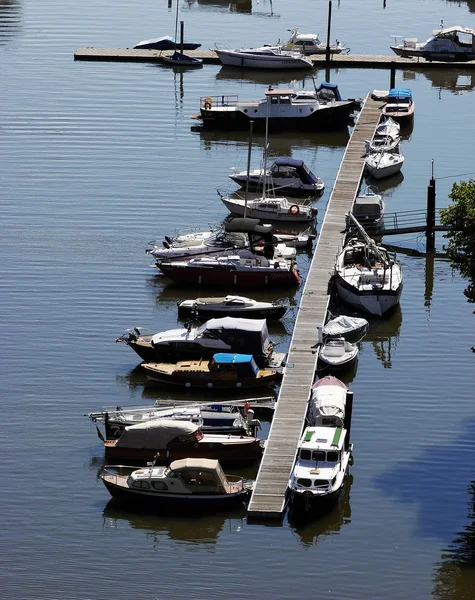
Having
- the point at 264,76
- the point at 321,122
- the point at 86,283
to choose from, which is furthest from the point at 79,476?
the point at 264,76

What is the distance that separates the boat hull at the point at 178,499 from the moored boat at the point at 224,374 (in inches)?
370

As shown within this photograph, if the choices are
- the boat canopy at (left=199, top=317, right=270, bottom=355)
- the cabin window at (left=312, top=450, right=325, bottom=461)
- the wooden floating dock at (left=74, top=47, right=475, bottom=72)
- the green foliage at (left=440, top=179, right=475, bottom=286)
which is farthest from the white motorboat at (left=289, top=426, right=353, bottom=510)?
the wooden floating dock at (left=74, top=47, right=475, bottom=72)

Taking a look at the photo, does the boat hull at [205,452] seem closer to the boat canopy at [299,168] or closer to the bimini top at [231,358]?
the bimini top at [231,358]

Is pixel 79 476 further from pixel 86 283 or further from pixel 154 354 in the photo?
pixel 86 283

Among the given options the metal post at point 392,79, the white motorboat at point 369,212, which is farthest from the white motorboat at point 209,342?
the metal post at point 392,79

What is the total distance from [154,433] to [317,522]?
7291 mm

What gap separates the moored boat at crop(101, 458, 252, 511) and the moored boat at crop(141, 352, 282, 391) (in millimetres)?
8862

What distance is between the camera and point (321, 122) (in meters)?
103

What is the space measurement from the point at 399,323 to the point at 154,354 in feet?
42.9

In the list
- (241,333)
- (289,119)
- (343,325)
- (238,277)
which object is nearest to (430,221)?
(238,277)

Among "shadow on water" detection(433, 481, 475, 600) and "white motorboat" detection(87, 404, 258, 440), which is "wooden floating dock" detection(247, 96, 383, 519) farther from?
"shadow on water" detection(433, 481, 475, 600)

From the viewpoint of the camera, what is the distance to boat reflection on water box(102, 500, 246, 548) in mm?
49812

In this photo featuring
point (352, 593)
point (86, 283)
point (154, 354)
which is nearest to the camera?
point (352, 593)

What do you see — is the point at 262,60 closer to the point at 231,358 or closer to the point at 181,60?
the point at 181,60
